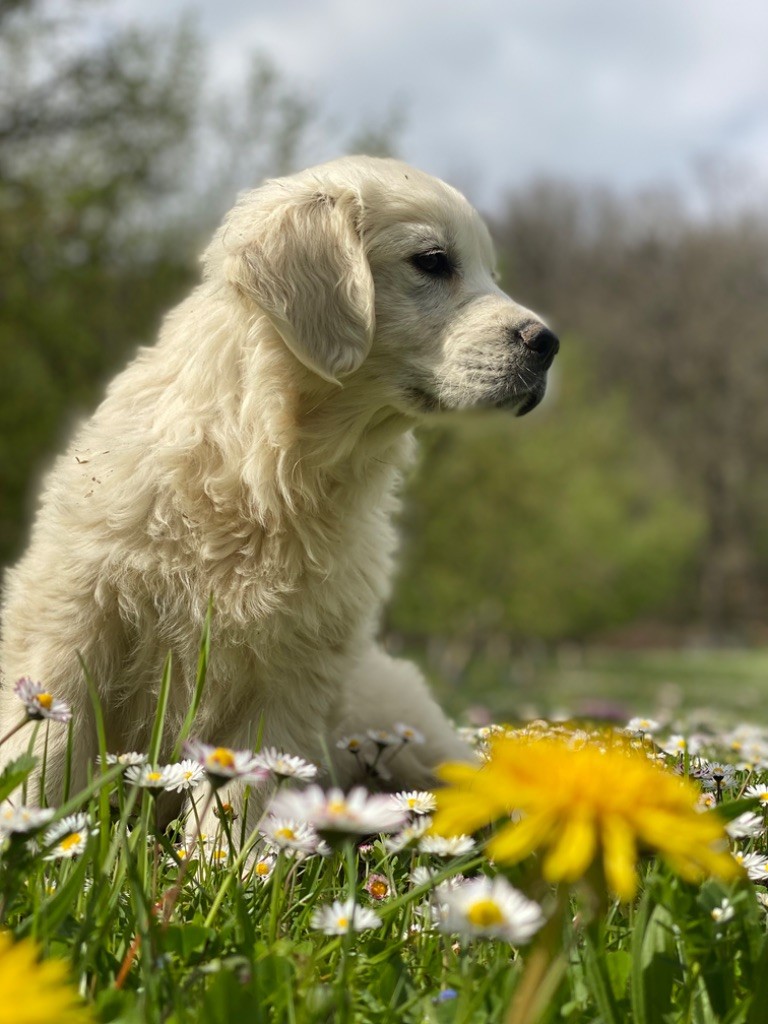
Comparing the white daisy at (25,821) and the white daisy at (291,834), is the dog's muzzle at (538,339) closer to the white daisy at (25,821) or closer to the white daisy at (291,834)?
the white daisy at (291,834)

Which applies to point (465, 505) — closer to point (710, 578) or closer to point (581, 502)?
point (581, 502)

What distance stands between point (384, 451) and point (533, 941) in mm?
1682

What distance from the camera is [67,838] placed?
154 cm

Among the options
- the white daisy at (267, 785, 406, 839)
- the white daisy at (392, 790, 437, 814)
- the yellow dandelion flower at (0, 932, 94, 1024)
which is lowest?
the yellow dandelion flower at (0, 932, 94, 1024)

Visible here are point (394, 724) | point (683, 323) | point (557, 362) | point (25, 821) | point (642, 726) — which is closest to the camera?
point (25, 821)

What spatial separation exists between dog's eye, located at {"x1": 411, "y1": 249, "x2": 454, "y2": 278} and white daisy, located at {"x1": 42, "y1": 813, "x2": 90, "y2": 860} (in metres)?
1.87

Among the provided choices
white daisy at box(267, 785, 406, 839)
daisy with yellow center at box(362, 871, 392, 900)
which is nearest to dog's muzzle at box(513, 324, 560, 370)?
daisy with yellow center at box(362, 871, 392, 900)

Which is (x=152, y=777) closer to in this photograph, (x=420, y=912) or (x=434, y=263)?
(x=420, y=912)

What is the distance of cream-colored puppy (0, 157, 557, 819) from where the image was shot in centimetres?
247

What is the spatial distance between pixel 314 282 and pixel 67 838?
1612mm

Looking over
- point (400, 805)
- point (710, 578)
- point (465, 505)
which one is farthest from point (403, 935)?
point (710, 578)

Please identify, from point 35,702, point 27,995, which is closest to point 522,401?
point 35,702

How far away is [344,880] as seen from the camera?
7.06 feet

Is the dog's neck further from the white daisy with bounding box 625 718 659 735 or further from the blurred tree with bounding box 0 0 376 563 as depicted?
the blurred tree with bounding box 0 0 376 563
